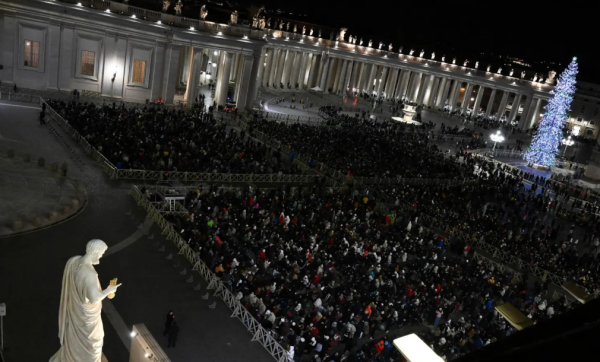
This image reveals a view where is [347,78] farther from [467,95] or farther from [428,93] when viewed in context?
[467,95]

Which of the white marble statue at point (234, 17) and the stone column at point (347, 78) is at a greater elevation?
the white marble statue at point (234, 17)

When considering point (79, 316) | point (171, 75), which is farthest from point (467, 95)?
point (79, 316)

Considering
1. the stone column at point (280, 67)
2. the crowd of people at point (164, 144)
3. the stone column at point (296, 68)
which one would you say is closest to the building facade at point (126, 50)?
the stone column at point (280, 67)

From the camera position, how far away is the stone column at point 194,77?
53.0 m

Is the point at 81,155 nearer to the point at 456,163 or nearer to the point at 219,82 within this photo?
the point at 219,82

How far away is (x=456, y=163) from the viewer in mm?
50688

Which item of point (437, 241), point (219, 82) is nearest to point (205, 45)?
point (219, 82)

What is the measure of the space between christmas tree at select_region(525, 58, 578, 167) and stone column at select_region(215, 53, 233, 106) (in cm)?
3518

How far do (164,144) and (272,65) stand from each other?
147 feet

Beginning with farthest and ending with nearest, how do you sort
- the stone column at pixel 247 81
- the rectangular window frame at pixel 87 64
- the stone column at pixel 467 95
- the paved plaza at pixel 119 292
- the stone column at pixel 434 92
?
the stone column at pixel 434 92 < the stone column at pixel 467 95 < the stone column at pixel 247 81 < the rectangular window frame at pixel 87 64 < the paved plaza at pixel 119 292

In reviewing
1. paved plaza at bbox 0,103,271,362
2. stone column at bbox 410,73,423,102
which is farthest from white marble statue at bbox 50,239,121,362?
stone column at bbox 410,73,423,102

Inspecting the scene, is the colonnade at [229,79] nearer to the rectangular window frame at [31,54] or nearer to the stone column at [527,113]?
the rectangular window frame at [31,54]

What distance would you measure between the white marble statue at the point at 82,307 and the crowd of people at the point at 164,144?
74.0 feet

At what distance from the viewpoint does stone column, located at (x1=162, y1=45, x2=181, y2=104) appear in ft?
169
